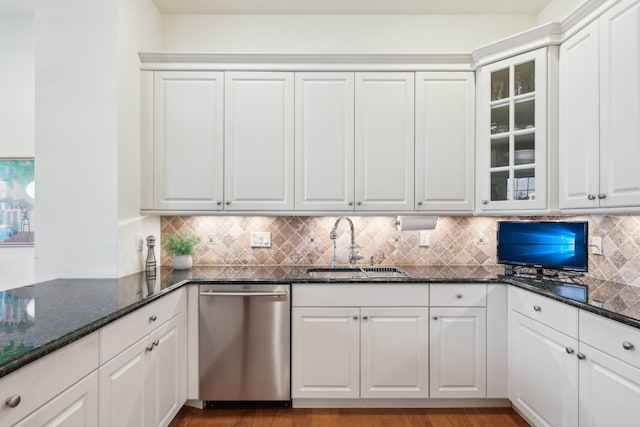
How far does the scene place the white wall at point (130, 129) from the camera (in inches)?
90.8

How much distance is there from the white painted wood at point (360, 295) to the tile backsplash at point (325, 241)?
0.57 metres

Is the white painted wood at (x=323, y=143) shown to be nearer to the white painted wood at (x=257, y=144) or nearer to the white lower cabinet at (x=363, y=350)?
the white painted wood at (x=257, y=144)

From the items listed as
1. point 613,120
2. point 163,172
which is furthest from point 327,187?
point 613,120

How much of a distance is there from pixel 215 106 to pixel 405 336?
2.02m

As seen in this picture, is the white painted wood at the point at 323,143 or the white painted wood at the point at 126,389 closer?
the white painted wood at the point at 126,389

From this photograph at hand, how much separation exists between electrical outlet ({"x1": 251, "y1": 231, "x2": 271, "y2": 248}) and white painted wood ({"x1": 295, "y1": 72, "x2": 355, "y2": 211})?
1.52ft

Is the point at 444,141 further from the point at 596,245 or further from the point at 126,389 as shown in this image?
the point at 126,389

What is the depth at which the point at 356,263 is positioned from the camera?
2.91m

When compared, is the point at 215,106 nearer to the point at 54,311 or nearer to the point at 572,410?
the point at 54,311

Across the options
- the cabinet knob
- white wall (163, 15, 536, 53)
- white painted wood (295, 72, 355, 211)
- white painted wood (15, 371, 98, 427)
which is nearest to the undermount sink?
white painted wood (295, 72, 355, 211)

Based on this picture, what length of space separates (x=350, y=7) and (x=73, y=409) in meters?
2.94

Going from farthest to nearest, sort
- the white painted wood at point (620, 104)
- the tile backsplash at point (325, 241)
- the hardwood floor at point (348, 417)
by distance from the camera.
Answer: the tile backsplash at point (325, 241) < the hardwood floor at point (348, 417) < the white painted wood at point (620, 104)

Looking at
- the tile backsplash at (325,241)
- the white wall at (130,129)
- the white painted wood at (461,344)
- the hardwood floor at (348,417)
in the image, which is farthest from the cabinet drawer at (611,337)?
the white wall at (130,129)

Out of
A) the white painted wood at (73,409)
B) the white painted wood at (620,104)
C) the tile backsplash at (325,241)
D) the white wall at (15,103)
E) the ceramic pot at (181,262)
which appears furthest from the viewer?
the white wall at (15,103)
